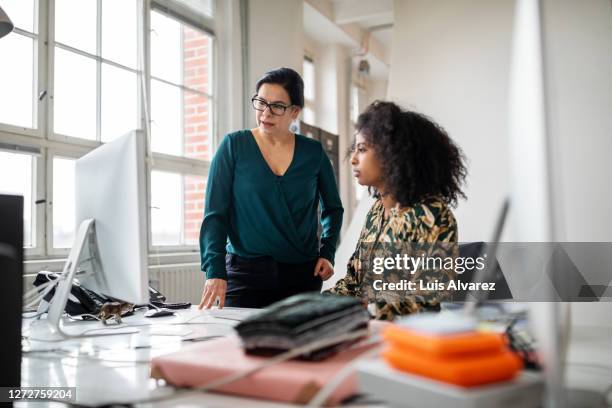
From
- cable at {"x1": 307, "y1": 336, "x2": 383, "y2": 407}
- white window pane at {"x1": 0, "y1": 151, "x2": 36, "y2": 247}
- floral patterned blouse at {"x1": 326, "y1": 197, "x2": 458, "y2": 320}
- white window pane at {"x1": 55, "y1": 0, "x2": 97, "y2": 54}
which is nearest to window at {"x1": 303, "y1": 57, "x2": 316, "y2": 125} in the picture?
white window pane at {"x1": 55, "y1": 0, "x2": 97, "y2": 54}

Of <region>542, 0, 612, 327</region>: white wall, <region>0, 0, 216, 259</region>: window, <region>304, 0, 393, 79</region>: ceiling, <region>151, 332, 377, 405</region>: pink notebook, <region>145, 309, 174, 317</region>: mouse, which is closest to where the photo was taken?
<region>151, 332, 377, 405</region>: pink notebook

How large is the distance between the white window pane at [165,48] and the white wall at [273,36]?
0.62 m

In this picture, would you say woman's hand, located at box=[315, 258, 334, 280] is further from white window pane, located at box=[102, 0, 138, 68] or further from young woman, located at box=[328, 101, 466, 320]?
white window pane, located at box=[102, 0, 138, 68]

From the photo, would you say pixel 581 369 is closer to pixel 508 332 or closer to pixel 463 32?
pixel 508 332

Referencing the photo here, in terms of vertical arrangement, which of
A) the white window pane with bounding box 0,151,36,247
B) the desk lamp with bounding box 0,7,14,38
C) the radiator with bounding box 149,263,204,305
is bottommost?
the radiator with bounding box 149,263,204,305

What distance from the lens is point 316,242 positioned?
2.00 meters

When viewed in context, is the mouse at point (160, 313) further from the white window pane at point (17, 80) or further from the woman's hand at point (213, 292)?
the white window pane at point (17, 80)

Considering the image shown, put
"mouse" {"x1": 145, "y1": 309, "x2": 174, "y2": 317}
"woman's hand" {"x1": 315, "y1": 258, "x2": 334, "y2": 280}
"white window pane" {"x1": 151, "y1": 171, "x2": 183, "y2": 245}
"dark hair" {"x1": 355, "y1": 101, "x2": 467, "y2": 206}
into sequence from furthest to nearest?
1. "white window pane" {"x1": 151, "y1": 171, "x2": 183, "y2": 245}
2. "woman's hand" {"x1": 315, "y1": 258, "x2": 334, "y2": 280}
3. "mouse" {"x1": 145, "y1": 309, "x2": 174, "y2": 317}
4. "dark hair" {"x1": 355, "y1": 101, "x2": 467, "y2": 206}

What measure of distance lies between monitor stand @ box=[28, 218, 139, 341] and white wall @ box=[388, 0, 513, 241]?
2411 mm

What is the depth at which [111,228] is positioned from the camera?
1288 mm

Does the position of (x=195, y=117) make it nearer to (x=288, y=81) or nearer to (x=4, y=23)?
(x=288, y=81)

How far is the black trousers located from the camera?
1824 mm

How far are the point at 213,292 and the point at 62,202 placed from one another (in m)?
1.62

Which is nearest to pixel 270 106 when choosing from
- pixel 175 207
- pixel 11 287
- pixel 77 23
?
pixel 11 287
